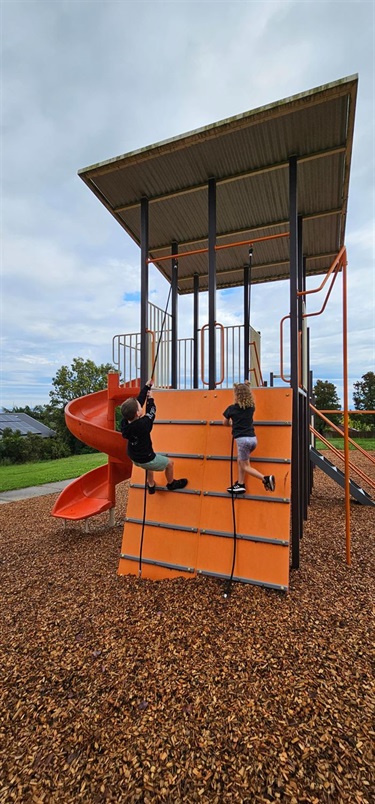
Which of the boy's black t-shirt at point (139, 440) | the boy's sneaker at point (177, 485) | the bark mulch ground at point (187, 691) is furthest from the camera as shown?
the boy's sneaker at point (177, 485)

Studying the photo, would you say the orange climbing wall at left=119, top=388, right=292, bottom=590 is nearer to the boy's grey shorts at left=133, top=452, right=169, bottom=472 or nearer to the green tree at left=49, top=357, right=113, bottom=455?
the boy's grey shorts at left=133, top=452, right=169, bottom=472

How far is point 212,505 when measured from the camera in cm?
390

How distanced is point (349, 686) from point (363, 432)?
64.0 feet

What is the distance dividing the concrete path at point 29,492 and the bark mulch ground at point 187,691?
228 inches

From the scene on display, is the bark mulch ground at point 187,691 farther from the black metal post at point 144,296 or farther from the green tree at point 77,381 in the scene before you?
the green tree at point 77,381

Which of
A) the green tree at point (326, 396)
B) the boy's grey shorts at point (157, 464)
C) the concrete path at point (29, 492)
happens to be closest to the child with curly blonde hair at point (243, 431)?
the boy's grey shorts at point (157, 464)

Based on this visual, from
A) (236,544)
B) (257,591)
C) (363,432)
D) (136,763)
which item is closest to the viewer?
(136,763)

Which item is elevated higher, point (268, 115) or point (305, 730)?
point (268, 115)

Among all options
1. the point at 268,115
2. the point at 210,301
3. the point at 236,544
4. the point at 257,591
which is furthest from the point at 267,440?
the point at 268,115

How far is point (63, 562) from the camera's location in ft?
15.0

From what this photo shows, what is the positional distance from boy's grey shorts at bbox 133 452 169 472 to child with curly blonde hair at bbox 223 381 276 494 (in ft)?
2.48

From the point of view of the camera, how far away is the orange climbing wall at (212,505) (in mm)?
3525

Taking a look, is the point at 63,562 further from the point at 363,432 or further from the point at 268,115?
the point at 363,432

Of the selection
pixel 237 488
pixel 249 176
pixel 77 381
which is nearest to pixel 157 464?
pixel 237 488
